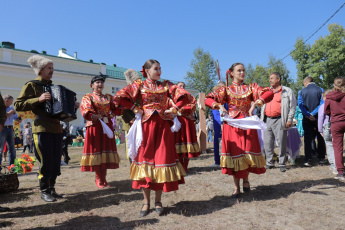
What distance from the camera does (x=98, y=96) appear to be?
18.2 feet

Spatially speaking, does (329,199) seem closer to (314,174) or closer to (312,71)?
(314,174)

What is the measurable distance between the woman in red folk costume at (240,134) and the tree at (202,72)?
42447mm

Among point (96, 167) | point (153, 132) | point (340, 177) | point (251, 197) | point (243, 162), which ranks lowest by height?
point (251, 197)

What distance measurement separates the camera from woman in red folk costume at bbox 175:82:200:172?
5980mm

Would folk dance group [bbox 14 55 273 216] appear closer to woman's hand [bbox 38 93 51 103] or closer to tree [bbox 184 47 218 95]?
woman's hand [bbox 38 93 51 103]

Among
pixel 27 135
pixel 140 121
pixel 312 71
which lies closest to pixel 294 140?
pixel 140 121

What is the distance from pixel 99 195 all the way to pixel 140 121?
209cm

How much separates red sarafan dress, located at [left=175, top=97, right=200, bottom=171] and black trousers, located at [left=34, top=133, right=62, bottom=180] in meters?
2.50

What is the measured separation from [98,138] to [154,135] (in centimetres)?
217

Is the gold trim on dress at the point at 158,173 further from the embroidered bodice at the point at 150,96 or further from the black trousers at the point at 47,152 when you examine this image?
the black trousers at the point at 47,152

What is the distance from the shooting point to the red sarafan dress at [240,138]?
4.43 meters

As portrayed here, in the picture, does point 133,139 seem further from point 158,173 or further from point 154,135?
point 158,173

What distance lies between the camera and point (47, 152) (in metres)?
4.58

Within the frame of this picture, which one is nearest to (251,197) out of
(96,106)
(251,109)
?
(251,109)
